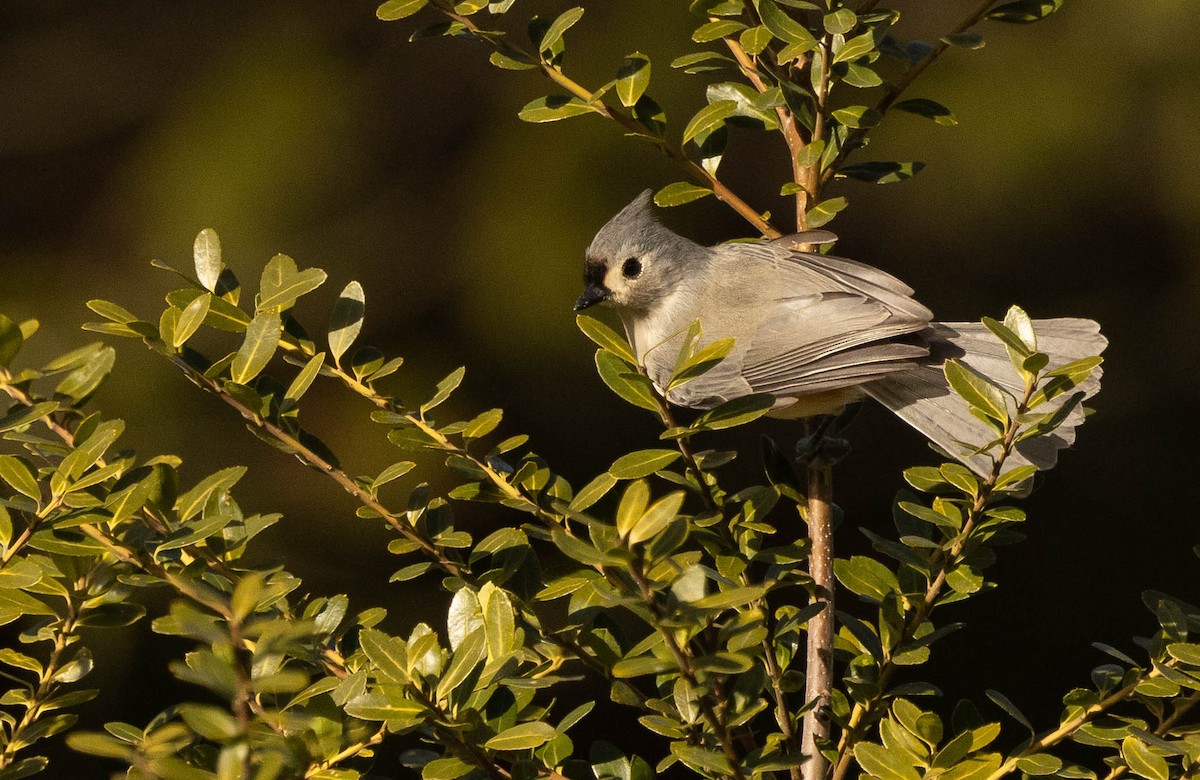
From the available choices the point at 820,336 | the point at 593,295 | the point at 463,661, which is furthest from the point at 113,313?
the point at 593,295

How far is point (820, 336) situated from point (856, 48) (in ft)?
2.06

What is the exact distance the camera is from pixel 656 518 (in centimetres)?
63

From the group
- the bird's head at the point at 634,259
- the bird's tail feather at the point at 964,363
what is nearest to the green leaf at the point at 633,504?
the bird's tail feather at the point at 964,363

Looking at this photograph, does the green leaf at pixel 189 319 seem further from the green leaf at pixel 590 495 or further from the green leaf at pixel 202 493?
the green leaf at pixel 590 495

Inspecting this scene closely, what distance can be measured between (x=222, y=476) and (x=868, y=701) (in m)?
0.49

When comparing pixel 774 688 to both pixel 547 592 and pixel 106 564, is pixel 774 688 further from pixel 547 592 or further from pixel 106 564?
pixel 106 564

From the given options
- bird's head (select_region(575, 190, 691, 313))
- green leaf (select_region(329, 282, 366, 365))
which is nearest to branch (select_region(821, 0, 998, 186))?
green leaf (select_region(329, 282, 366, 365))

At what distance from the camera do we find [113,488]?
0.87 metres

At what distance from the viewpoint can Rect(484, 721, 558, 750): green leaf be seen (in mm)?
730

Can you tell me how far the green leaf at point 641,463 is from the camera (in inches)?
33.3

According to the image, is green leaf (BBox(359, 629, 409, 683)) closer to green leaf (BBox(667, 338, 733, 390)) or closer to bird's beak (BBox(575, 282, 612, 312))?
green leaf (BBox(667, 338, 733, 390))

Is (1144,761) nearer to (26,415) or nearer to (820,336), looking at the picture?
(26,415)

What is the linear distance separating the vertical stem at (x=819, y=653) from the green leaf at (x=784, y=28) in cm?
40

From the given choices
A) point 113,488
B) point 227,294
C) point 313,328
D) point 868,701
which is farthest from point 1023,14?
point 313,328
